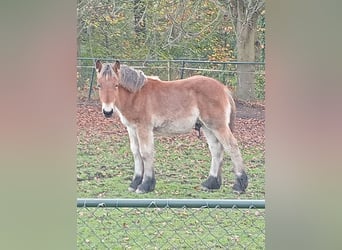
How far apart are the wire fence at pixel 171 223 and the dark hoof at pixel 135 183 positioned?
13 centimetres

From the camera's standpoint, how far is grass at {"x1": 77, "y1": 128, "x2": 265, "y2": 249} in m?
1.27

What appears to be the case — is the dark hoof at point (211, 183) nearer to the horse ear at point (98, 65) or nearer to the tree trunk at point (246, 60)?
the tree trunk at point (246, 60)

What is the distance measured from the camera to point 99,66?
155cm

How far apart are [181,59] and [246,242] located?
0.74 m

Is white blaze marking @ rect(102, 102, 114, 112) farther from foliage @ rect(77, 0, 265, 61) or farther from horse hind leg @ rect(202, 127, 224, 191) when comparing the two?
horse hind leg @ rect(202, 127, 224, 191)

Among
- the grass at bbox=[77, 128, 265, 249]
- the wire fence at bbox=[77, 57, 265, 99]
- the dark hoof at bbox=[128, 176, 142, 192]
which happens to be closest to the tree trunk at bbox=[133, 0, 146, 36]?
the wire fence at bbox=[77, 57, 265, 99]

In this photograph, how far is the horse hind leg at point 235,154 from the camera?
1632 mm

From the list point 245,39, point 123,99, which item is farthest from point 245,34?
point 123,99

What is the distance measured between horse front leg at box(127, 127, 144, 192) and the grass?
0.07 feet

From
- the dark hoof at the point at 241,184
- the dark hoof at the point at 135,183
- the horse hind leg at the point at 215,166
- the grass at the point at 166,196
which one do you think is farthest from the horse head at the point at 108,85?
the dark hoof at the point at 241,184
